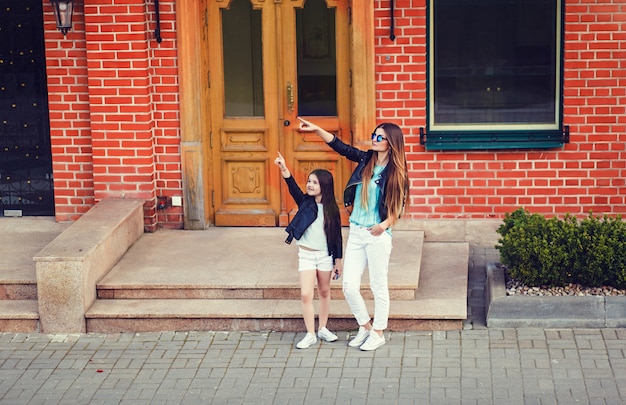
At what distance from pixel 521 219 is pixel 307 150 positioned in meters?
2.77

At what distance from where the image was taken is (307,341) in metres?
9.09

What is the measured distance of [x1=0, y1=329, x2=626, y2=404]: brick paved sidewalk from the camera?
812cm

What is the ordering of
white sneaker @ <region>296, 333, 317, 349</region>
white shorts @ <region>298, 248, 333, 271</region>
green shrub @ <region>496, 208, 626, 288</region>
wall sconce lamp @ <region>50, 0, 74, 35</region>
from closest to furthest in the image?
white shorts @ <region>298, 248, 333, 271</region> < white sneaker @ <region>296, 333, 317, 349</region> < green shrub @ <region>496, 208, 626, 288</region> < wall sconce lamp @ <region>50, 0, 74, 35</region>

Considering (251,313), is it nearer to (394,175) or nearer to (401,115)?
(394,175)

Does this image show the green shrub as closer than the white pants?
No

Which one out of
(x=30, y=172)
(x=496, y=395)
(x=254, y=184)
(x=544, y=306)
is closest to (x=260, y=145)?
(x=254, y=184)

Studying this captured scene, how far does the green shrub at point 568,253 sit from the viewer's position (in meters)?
9.33

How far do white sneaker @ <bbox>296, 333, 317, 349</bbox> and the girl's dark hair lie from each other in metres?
0.76

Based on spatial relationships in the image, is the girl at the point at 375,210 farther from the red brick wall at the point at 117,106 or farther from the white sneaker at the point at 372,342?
the red brick wall at the point at 117,106

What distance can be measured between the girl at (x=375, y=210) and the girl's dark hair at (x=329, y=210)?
122 mm

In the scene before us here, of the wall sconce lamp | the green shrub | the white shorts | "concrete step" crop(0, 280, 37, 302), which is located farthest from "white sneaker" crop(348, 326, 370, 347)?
the wall sconce lamp

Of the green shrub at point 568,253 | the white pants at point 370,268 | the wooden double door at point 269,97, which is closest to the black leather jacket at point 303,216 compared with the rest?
the white pants at point 370,268

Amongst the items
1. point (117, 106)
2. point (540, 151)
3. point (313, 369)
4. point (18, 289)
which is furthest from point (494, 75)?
point (18, 289)

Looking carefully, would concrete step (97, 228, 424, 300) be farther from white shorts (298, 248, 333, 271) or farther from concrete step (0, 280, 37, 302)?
white shorts (298, 248, 333, 271)
